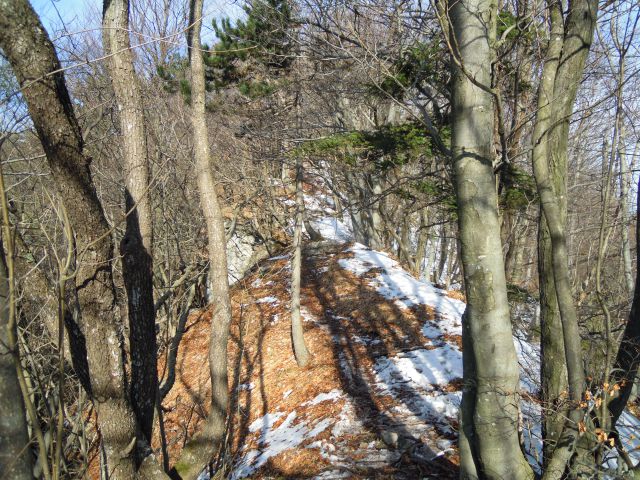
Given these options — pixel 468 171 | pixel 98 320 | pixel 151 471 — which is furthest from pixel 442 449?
pixel 98 320

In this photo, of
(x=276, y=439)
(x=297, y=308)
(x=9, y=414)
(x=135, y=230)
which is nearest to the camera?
(x=9, y=414)

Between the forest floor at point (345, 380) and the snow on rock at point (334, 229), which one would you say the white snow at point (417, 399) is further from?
the snow on rock at point (334, 229)

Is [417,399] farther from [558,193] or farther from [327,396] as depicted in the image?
[558,193]

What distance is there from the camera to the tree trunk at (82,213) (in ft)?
10.5

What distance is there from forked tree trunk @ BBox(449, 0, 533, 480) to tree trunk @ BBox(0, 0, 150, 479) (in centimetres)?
226

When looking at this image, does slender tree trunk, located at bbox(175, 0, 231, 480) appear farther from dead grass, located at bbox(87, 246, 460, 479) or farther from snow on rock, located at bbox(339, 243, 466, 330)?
snow on rock, located at bbox(339, 243, 466, 330)

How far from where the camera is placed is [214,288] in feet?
20.2

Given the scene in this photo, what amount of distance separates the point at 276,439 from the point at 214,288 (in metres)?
1.97

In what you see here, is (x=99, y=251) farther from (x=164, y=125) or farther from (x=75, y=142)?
(x=164, y=125)

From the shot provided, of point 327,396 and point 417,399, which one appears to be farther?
point 327,396

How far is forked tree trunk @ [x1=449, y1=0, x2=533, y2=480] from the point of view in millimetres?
2771

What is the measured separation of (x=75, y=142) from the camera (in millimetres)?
3457

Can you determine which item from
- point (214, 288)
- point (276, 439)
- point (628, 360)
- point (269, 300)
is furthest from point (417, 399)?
point (269, 300)

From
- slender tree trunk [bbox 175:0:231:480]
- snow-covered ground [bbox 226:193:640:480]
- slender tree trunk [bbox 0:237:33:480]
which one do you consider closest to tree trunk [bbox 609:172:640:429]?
snow-covered ground [bbox 226:193:640:480]
